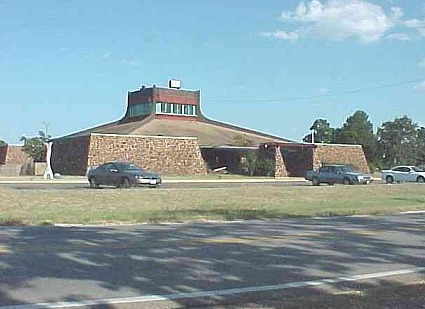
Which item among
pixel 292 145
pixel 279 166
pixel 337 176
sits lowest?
pixel 337 176

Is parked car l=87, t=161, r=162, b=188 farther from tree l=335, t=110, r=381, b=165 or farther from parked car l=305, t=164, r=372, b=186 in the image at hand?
tree l=335, t=110, r=381, b=165

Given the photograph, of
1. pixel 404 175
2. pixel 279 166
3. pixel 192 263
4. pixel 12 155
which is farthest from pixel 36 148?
pixel 192 263

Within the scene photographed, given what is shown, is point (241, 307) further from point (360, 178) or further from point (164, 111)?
point (164, 111)

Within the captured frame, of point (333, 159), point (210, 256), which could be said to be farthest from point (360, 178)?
point (210, 256)

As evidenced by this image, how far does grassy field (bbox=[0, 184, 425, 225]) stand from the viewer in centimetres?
1823

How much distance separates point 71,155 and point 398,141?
55.8 m

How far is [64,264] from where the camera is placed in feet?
32.9

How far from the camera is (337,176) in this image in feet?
149

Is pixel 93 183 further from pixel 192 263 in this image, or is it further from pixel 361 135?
pixel 361 135

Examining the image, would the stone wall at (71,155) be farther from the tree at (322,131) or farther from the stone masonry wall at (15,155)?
the tree at (322,131)

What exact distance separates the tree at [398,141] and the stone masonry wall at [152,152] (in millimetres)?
43636

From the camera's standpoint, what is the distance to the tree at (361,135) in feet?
335

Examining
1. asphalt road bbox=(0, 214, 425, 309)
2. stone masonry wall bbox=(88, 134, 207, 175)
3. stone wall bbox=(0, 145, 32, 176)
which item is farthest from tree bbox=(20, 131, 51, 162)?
asphalt road bbox=(0, 214, 425, 309)

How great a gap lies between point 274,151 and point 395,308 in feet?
191
